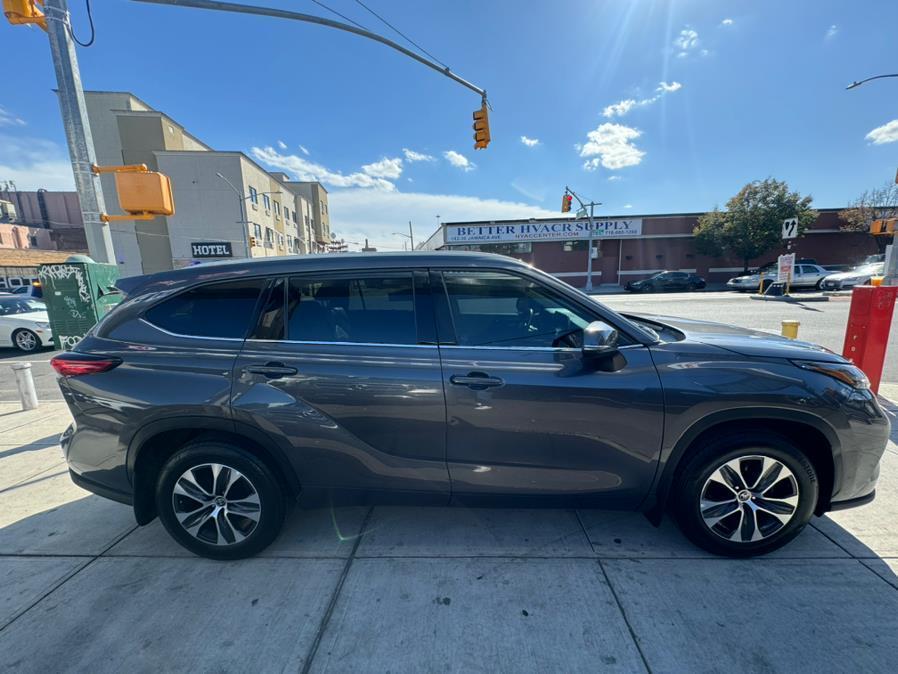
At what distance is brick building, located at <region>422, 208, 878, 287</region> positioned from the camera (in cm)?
3073

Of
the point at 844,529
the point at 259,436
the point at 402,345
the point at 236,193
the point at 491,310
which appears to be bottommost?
the point at 844,529

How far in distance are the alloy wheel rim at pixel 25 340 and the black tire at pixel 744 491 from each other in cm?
1339

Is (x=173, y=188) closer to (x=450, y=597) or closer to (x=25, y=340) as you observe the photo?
(x=25, y=340)

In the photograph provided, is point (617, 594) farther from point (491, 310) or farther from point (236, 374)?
point (236, 374)

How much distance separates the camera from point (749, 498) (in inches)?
88.0

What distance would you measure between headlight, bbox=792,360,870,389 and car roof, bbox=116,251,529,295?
1.73 m

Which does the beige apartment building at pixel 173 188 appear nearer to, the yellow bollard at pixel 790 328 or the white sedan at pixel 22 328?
the white sedan at pixel 22 328

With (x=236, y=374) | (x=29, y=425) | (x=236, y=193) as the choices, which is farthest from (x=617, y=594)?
(x=236, y=193)

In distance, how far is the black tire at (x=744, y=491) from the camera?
86.0 inches

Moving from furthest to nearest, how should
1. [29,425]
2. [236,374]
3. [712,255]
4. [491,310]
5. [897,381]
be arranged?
[712,255]
[897,381]
[29,425]
[491,310]
[236,374]

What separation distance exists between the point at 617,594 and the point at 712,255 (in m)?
36.5

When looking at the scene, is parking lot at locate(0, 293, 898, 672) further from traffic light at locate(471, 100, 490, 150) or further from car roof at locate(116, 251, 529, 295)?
traffic light at locate(471, 100, 490, 150)

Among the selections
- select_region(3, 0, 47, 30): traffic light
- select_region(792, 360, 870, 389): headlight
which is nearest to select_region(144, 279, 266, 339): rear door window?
select_region(792, 360, 870, 389): headlight

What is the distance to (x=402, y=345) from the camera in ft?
7.17
